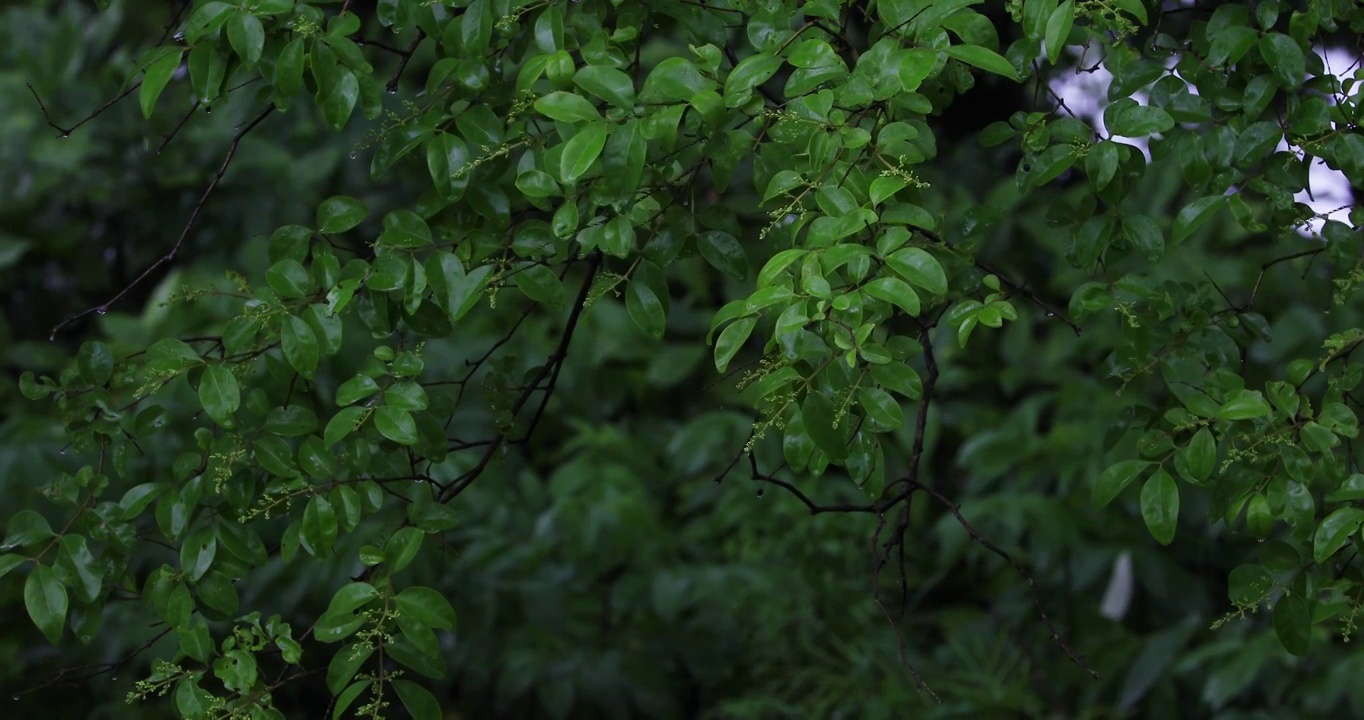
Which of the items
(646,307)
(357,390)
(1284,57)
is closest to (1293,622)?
(1284,57)

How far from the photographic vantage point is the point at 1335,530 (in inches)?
45.1

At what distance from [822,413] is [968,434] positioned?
2.83m

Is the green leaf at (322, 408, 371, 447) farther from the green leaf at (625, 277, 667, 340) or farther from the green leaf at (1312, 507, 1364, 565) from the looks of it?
the green leaf at (1312, 507, 1364, 565)

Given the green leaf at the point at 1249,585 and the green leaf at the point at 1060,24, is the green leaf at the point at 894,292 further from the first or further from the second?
the green leaf at the point at 1249,585

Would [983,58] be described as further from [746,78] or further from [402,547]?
[402,547]

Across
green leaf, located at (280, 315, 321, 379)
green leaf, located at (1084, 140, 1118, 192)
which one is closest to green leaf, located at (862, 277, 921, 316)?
green leaf, located at (1084, 140, 1118, 192)

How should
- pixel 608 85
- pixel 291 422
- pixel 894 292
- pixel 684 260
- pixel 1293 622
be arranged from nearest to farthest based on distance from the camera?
pixel 894 292 < pixel 608 85 < pixel 1293 622 < pixel 291 422 < pixel 684 260

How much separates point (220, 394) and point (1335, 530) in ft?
3.15

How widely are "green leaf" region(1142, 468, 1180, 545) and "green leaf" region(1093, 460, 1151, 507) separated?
0.07ft

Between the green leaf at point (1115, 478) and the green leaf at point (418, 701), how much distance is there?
2.04ft

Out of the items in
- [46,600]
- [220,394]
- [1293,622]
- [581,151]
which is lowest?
[1293,622]

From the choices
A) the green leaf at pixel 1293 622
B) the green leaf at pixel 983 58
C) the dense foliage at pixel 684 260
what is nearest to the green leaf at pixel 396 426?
the dense foliage at pixel 684 260

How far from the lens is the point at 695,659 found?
3.54 m

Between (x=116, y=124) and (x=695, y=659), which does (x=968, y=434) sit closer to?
(x=695, y=659)
